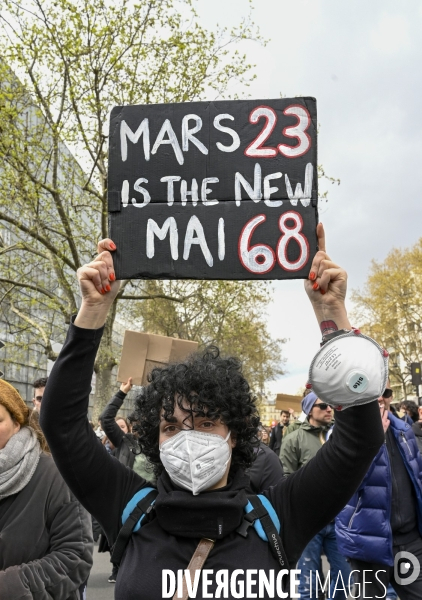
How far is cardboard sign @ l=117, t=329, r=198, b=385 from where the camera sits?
739 cm

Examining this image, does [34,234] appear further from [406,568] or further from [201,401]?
[201,401]

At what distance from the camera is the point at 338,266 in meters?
2.39

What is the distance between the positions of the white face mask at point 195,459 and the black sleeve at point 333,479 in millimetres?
234

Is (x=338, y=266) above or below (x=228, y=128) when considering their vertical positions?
below

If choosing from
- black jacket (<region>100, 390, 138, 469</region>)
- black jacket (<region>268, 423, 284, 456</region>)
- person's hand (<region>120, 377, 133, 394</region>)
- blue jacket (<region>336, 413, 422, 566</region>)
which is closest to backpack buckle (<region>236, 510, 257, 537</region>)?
blue jacket (<region>336, 413, 422, 566</region>)

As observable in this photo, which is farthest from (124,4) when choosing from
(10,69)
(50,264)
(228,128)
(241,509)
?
(241,509)

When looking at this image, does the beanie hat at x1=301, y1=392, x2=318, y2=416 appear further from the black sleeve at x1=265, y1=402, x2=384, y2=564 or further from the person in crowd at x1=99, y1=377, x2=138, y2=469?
the black sleeve at x1=265, y1=402, x2=384, y2=564

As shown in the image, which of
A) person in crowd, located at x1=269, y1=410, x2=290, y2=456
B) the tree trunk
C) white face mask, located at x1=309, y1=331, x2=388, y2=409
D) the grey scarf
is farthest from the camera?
the tree trunk

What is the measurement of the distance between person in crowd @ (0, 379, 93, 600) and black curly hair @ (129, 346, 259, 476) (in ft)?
2.73

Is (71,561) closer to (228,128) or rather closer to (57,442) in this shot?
(57,442)

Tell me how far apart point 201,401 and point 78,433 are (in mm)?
399

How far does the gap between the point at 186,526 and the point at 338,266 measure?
967 mm

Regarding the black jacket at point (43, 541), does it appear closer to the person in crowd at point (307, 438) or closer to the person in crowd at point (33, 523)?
the person in crowd at point (33, 523)

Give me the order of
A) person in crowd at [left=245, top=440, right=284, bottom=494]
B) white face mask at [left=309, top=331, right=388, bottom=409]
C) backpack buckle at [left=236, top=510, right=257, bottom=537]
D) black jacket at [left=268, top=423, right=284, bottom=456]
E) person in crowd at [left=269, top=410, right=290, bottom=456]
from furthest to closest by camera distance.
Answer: black jacket at [left=268, top=423, right=284, bottom=456], person in crowd at [left=269, top=410, right=290, bottom=456], person in crowd at [left=245, top=440, right=284, bottom=494], backpack buckle at [left=236, top=510, right=257, bottom=537], white face mask at [left=309, top=331, right=388, bottom=409]
